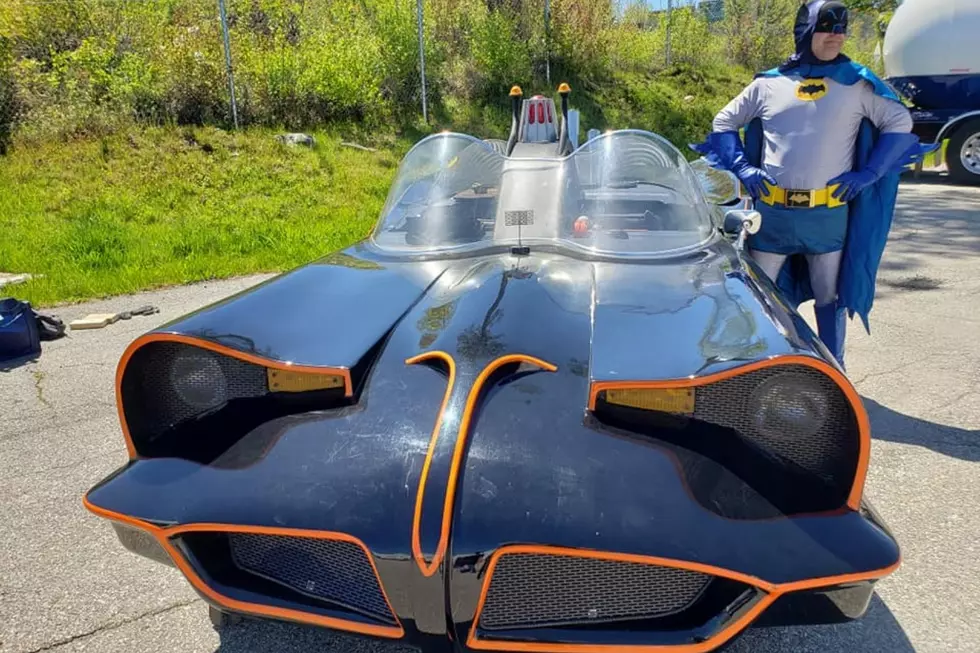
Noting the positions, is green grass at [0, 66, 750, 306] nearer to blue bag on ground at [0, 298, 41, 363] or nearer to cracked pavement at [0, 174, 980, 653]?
blue bag on ground at [0, 298, 41, 363]

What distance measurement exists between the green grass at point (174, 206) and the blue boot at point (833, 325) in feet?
17.2

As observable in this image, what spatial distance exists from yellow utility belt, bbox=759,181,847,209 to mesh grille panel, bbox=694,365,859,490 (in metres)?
2.15

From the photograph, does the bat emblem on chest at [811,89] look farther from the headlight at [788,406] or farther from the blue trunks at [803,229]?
the headlight at [788,406]

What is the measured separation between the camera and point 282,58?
1288 centimetres

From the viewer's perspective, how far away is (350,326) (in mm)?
2279

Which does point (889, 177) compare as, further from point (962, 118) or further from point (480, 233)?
point (962, 118)

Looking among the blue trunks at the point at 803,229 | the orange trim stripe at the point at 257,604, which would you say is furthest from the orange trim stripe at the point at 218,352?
the blue trunks at the point at 803,229

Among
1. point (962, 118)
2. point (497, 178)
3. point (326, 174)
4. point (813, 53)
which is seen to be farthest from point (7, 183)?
point (962, 118)

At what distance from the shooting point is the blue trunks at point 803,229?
3.65 metres

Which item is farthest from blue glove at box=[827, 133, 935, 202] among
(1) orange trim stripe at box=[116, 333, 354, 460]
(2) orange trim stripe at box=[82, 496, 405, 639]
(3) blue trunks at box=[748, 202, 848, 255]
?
(2) orange trim stripe at box=[82, 496, 405, 639]

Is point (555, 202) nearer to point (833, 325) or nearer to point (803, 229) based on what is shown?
point (803, 229)

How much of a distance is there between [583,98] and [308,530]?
1560 centimetres

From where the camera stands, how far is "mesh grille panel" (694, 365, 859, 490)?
176 cm

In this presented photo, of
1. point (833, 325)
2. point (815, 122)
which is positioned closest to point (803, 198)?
point (815, 122)
